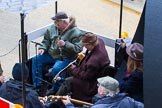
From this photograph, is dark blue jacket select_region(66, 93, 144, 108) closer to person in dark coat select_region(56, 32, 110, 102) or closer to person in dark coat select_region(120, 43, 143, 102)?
person in dark coat select_region(120, 43, 143, 102)

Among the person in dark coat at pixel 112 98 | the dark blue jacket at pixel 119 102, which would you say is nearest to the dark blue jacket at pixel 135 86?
the person in dark coat at pixel 112 98

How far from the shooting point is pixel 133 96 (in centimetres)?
445

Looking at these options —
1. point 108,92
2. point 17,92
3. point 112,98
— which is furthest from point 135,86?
point 17,92

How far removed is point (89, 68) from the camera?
5.06 metres

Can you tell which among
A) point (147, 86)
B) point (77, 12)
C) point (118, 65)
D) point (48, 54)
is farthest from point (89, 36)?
point (77, 12)

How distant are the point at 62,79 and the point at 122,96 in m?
1.78

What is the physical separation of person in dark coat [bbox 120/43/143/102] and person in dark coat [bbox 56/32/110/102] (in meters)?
0.57

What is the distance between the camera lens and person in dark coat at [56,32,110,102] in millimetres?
5070

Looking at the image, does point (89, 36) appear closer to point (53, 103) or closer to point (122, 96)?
point (53, 103)

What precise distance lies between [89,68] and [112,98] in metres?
1.05

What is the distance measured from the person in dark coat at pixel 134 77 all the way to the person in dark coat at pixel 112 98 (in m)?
0.29

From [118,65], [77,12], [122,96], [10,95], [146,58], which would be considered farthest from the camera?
[77,12]

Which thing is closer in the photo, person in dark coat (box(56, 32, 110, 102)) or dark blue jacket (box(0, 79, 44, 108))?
dark blue jacket (box(0, 79, 44, 108))

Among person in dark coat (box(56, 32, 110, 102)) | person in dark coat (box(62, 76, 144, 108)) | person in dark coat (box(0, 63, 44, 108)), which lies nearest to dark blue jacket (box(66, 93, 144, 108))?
person in dark coat (box(62, 76, 144, 108))
